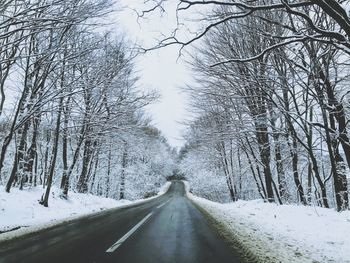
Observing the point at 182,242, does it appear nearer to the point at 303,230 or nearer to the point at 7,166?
the point at 303,230

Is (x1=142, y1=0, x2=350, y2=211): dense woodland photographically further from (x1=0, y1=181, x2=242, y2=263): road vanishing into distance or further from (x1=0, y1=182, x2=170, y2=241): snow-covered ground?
(x1=0, y1=182, x2=170, y2=241): snow-covered ground

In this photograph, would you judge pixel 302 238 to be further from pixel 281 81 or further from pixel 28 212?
pixel 28 212

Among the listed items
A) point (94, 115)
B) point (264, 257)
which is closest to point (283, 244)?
point (264, 257)

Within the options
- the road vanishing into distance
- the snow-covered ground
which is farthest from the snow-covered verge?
the snow-covered ground

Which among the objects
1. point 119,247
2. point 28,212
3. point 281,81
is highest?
point 281,81

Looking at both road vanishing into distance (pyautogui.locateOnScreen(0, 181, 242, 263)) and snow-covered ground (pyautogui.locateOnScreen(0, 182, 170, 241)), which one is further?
snow-covered ground (pyautogui.locateOnScreen(0, 182, 170, 241))

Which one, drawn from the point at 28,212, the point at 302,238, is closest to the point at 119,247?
the point at 302,238

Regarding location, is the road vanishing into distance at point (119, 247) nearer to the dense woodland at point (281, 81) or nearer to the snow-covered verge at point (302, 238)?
the snow-covered verge at point (302, 238)

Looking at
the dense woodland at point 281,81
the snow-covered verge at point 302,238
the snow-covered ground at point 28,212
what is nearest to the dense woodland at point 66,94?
the snow-covered ground at point 28,212

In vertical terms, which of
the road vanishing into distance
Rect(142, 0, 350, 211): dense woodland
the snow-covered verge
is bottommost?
the snow-covered verge

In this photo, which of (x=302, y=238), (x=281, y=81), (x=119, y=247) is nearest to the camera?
(x=119, y=247)

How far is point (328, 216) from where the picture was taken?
978 cm

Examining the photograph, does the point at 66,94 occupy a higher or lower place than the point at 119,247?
higher

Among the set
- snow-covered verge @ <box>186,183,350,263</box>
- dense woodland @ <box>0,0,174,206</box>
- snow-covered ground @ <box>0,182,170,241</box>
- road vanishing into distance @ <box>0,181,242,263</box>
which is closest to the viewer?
road vanishing into distance @ <box>0,181,242,263</box>
